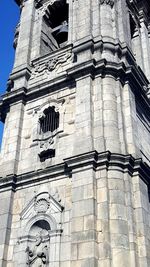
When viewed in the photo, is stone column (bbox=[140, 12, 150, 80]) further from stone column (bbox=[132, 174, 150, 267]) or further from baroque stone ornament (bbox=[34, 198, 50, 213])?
baroque stone ornament (bbox=[34, 198, 50, 213])

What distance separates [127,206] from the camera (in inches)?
540

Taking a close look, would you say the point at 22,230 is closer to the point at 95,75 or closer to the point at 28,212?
the point at 28,212

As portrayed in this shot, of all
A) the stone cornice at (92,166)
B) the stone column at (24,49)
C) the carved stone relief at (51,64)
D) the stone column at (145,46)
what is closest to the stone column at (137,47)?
the stone column at (145,46)

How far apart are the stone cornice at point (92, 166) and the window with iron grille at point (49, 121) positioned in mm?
2528

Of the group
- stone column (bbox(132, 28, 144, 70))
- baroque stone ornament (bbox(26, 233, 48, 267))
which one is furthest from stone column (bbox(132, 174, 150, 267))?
stone column (bbox(132, 28, 144, 70))

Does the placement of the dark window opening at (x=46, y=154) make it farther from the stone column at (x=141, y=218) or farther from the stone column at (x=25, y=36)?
the stone column at (x=25, y=36)

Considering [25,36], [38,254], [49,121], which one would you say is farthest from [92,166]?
[25,36]

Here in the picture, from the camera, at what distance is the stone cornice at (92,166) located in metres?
14.3

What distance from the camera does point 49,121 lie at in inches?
707

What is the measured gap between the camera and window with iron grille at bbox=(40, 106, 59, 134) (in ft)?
58.2

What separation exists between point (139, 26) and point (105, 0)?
575 cm

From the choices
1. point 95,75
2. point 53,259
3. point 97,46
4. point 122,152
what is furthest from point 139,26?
point 53,259

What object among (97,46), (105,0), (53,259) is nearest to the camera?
(53,259)

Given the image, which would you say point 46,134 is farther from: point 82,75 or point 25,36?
point 25,36
